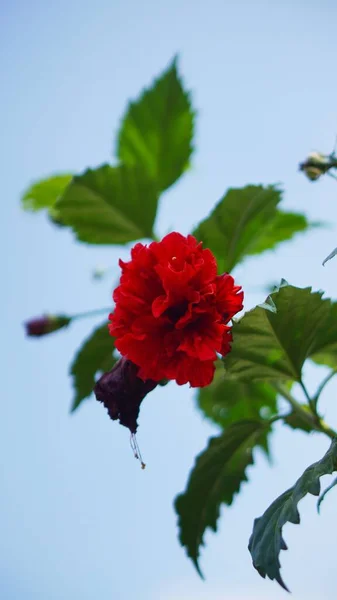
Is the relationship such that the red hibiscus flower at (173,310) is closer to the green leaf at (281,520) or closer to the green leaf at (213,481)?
the green leaf at (281,520)

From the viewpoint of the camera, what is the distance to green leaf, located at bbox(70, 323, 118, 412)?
1.78 m

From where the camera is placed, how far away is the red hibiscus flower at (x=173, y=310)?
116cm

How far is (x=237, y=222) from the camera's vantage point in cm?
160

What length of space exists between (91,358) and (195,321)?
65 cm

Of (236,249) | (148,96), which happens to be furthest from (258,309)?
(148,96)

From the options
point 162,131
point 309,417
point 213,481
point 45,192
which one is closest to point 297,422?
point 309,417

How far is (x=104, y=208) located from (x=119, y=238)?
0.11 metres

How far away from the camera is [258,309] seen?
1.23 meters

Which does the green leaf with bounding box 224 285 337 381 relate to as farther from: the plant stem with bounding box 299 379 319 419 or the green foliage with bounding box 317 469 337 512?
the green foliage with bounding box 317 469 337 512

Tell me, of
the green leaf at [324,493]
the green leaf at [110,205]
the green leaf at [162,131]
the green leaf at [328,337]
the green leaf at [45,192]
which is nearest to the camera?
the green leaf at [324,493]

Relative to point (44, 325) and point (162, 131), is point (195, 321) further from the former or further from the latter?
point (162, 131)

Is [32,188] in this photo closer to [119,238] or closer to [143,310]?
[119,238]

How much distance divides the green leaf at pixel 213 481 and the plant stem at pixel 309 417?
0.08m

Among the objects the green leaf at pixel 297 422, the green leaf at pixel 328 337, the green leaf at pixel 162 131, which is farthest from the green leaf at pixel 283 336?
the green leaf at pixel 162 131
